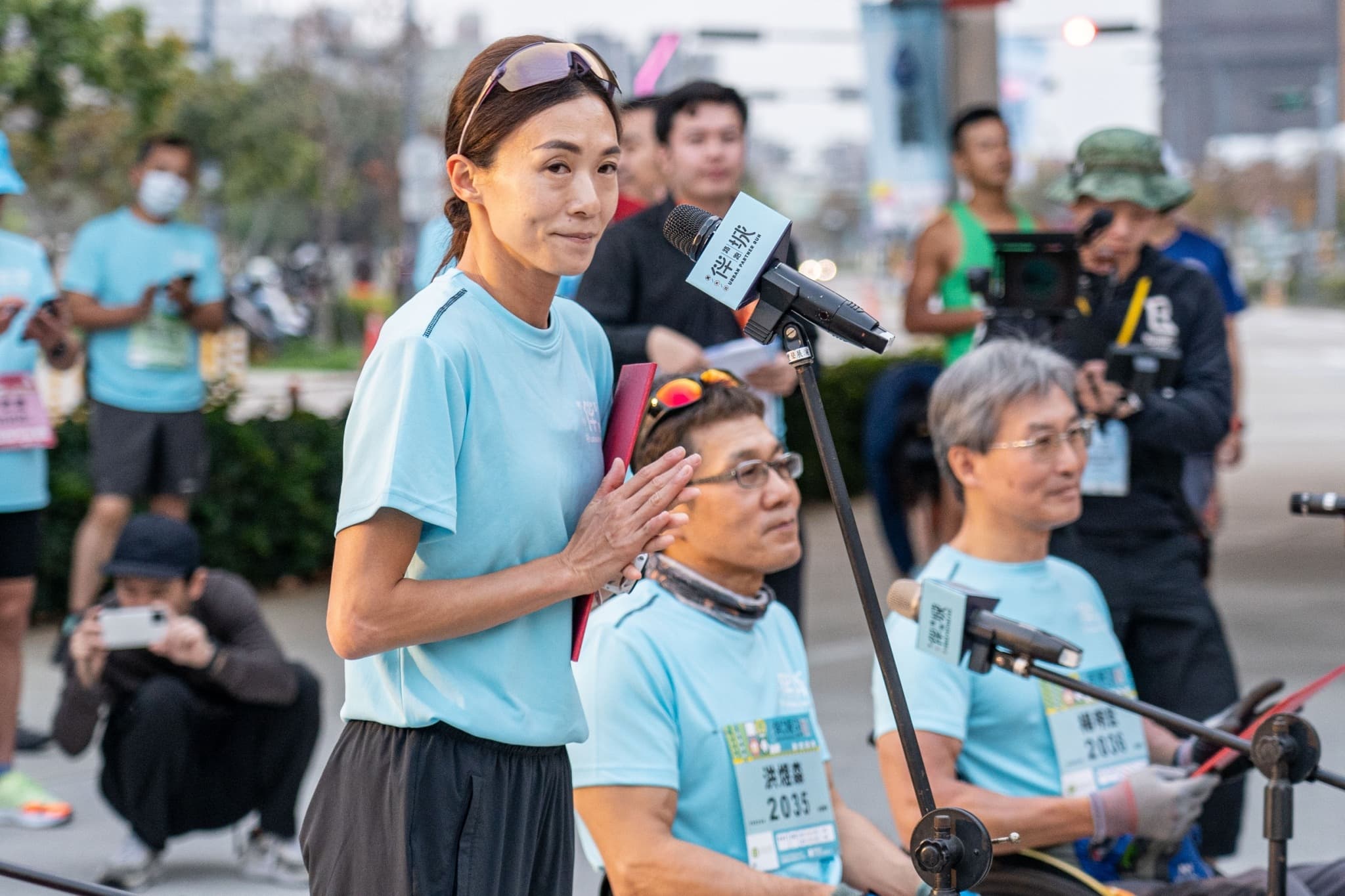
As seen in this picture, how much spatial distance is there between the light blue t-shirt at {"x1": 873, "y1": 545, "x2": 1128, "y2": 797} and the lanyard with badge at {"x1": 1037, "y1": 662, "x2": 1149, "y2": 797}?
0.02m

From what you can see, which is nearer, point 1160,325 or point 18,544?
point 1160,325

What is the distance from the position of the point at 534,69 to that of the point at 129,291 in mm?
4863

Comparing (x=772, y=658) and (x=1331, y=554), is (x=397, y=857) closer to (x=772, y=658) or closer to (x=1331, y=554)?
(x=772, y=658)

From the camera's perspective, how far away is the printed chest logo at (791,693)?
9.83 feet

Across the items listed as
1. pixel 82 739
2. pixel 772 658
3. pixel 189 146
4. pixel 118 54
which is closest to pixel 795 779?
pixel 772 658

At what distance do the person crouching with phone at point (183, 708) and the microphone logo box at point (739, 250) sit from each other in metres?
2.54

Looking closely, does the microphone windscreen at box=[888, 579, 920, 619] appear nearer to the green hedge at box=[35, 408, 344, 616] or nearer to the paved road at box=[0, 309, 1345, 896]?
the paved road at box=[0, 309, 1345, 896]

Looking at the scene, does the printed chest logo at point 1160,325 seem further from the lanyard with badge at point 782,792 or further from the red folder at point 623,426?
the red folder at point 623,426

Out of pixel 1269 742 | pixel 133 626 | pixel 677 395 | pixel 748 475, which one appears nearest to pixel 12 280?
pixel 133 626

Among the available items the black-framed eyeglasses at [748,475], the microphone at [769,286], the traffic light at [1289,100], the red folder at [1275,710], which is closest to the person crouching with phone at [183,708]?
the black-framed eyeglasses at [748,475]

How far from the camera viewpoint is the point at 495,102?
209 centimetres

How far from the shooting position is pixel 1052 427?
3.37 meters

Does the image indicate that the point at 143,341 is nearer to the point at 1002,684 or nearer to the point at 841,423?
the point at 1002,684

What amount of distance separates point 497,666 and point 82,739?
8.60 ft
